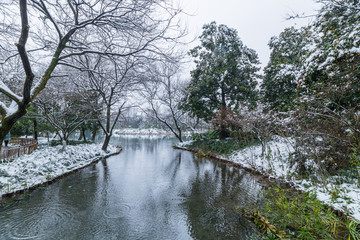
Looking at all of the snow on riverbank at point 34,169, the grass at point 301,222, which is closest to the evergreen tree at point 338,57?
the grass at point 301,222

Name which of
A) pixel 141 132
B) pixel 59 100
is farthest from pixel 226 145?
pixel 141 132

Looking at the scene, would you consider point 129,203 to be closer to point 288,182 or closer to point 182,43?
point 182,43

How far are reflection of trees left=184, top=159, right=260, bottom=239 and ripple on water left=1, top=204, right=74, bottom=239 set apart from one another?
8.19 feet

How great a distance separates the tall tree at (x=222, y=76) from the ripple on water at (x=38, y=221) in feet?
37.5

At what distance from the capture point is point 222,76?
14.6 metres

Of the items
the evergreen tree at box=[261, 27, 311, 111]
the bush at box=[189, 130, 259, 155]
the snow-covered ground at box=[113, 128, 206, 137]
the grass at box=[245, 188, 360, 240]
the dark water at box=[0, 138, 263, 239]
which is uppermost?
the evergreen tree at box=[261, 27, 311, 111]

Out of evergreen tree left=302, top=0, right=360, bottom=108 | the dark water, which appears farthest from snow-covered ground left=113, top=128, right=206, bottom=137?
evergreen tree left=302, top=0, right=360, bottom=108

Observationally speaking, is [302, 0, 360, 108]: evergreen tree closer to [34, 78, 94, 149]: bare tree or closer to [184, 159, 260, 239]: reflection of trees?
[184, 159, 260, 239]: reflection of trees

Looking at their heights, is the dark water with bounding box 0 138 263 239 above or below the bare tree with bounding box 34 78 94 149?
below

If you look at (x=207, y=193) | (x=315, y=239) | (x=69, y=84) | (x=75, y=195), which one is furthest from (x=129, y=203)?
(x=69, y=84)

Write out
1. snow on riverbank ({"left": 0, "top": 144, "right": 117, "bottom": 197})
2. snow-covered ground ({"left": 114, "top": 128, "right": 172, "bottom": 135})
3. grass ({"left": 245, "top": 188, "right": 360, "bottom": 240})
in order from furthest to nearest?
snow-covered ground ({"left": 114, "top": 128, "right": 172, "bottom": 135}), snow on riverbank ({"left": 0, "top": 144, "right": 117, "bottom": 197}), grass ({"left": 245, "top": 188, "right": 360, "bottom": 240})

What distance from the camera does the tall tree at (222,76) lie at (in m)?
14.4

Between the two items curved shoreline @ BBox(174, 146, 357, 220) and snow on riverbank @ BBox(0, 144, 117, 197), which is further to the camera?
snow on riverbank @ BBox(0, 144, 117, 197)

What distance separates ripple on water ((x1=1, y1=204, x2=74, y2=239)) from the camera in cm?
319
